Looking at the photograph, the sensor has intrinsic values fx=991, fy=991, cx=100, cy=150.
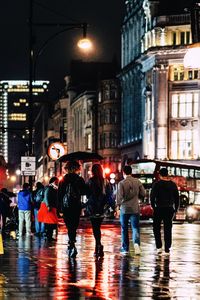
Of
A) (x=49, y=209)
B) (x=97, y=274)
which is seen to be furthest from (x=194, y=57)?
(x=49, y=209)

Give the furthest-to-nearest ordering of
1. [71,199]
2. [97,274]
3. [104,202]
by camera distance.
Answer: [104,202], [71,199], [97,274]

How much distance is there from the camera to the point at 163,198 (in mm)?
20531

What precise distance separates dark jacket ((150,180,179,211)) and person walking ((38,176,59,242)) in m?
5.83

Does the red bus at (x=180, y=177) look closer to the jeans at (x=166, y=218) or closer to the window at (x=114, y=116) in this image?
the jeans at (x=166, y=218)

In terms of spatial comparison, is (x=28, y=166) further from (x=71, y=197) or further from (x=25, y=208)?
(x=71, y=197)

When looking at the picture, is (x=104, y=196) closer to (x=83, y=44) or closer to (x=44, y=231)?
(x=44, y=231)

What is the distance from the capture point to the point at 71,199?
62.8 feet

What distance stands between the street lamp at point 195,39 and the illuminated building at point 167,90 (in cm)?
7822

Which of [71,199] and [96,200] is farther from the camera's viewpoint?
[96,200]

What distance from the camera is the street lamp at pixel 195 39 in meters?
13.9

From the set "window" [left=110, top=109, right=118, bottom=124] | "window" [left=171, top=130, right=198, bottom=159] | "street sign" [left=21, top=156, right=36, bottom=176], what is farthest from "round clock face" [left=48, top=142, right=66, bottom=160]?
"window" [left=110, top=109, right=118, bottom=124]

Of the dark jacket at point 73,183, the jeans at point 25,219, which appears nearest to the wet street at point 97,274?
the dark jacket at point 73,183

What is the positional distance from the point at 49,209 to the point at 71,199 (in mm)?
7414

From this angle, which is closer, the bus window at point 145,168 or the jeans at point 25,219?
the jeans at point 25,219
